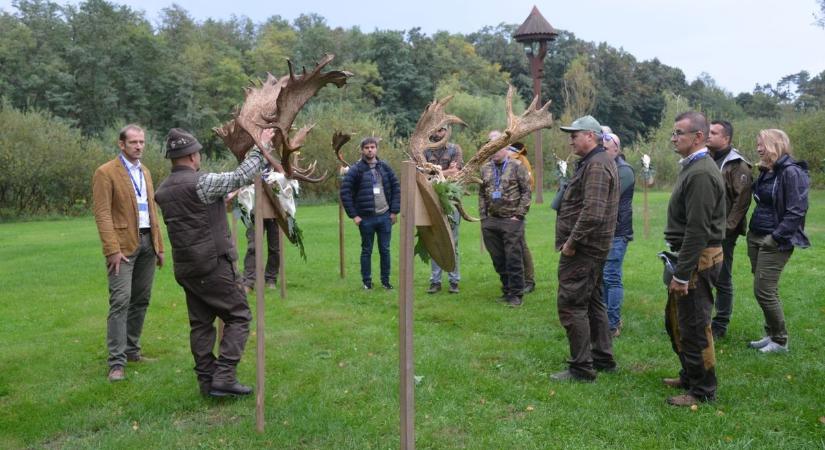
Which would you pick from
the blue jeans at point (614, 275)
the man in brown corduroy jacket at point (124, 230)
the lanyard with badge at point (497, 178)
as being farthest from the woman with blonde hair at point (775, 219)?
the man in brown corduroy jacket at point (124, 230)

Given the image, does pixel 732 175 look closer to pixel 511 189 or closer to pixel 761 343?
pixel 761 343

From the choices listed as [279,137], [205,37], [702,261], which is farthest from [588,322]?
[205,37]

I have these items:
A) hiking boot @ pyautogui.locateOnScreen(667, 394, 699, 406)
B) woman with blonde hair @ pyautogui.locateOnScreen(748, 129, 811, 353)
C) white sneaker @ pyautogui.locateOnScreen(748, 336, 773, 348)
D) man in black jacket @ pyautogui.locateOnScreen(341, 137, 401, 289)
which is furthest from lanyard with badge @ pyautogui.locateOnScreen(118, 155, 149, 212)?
white sneaker @ pyautogui.locateOnScreen(748, 336, 773, 348)

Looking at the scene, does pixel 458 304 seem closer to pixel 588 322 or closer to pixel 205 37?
pixel 588 322

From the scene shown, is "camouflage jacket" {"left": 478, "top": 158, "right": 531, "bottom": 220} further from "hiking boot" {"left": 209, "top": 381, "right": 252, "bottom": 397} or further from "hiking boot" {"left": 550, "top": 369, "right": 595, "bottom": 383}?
"hiking boot" {"left": 209, "top": 381, "right": 252, "bottom": 397}

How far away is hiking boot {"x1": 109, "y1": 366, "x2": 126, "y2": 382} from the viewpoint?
6.00 meters

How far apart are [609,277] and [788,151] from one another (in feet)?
6.57

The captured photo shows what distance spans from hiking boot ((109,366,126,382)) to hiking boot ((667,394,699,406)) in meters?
4.63

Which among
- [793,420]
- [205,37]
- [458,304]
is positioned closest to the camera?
[793,420]

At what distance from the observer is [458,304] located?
8.95 meters

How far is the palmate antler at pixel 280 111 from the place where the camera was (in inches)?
192

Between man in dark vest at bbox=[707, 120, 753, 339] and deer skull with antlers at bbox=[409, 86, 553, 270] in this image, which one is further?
man in dark vest at bbox=[707, 120, 753, 339]

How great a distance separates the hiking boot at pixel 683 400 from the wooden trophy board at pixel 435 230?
2.03 m

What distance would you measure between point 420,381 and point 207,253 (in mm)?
2089
